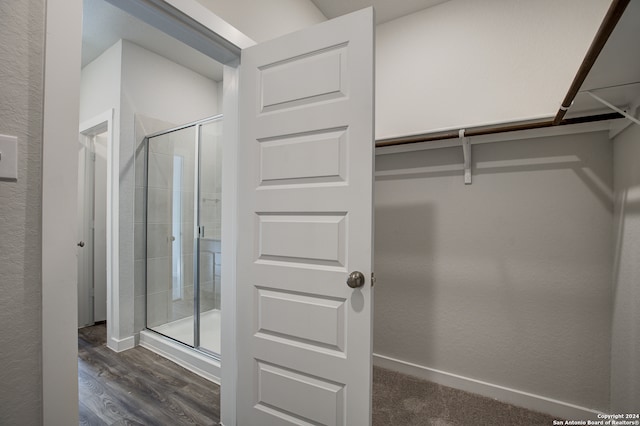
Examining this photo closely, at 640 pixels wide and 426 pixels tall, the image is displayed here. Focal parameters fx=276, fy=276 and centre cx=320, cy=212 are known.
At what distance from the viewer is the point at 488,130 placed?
61.9 inches

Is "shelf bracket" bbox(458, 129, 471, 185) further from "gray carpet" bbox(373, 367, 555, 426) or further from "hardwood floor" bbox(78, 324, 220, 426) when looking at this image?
"hardwood floor" bbox(78, 324, 220, 426)

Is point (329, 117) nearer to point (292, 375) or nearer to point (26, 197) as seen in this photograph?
point (26, 197)

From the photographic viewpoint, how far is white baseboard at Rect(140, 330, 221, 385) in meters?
1.99

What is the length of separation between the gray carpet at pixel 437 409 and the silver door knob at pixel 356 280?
3.24ft

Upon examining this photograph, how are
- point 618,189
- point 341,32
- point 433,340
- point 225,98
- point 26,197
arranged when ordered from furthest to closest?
point 433,340
point 225,98
point 618,189
point 341,32
point 26,197

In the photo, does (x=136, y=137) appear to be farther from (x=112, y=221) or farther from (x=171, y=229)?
(x=171, y=229)

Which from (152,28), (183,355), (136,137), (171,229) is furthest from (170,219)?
(152,28)

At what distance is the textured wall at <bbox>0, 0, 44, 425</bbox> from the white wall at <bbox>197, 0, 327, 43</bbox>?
0.70 m

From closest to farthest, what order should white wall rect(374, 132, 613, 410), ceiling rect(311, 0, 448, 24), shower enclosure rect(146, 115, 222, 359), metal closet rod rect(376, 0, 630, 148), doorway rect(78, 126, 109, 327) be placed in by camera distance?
metal closet rod rect(376, 0, 630, 148) < white wall rect(374, 132, 613, 410) < ceiling rect(311, 0, 448, 24) < shower enclosure rect(146, 115, 222, 359) < doorway rect(78, 126, 109, 327)

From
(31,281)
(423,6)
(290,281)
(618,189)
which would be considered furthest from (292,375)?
(423,6)

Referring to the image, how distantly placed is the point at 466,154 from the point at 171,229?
105 inches

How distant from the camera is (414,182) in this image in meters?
1.99

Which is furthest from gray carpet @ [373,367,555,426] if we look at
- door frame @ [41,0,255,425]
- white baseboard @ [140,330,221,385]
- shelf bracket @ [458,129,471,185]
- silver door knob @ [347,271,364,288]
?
door frame @ [41,0,255,425]

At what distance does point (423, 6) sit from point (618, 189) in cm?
163
